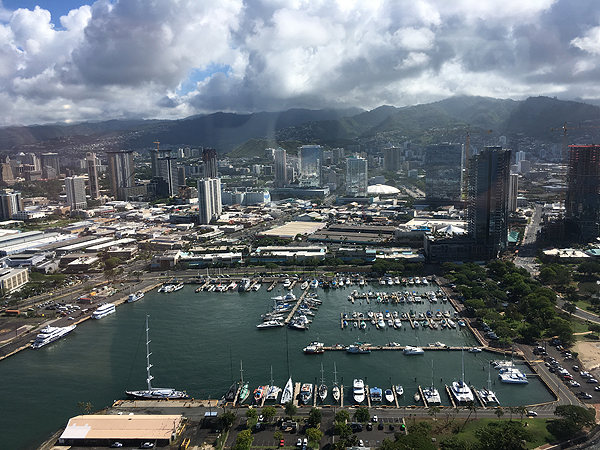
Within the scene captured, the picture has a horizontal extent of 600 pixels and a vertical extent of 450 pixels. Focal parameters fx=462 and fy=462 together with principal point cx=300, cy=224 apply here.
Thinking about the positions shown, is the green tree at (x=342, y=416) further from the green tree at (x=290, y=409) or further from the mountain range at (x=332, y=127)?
the mountain range at (x=332, y=127)

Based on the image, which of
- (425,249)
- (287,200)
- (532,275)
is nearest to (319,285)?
(425,249)

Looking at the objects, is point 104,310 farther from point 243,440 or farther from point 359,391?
point 359,391

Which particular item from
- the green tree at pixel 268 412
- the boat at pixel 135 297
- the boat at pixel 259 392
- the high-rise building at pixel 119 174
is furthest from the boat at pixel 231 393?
the high-rise building at pixel 119 174

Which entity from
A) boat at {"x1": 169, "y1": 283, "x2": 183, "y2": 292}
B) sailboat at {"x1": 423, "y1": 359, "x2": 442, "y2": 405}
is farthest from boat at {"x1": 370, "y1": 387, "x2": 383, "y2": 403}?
boat at {"x1": 169, "y1": 283, "x2": 183, "y2": 292}

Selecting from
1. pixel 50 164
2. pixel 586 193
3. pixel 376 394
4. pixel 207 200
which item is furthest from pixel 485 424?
pixel 50 164

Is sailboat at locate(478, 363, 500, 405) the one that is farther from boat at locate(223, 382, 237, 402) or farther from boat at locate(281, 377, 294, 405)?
boat at locate(223, 382, 237, 402)

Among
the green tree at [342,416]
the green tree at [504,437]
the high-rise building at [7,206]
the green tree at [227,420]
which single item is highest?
the high-rise building at [7,206]
